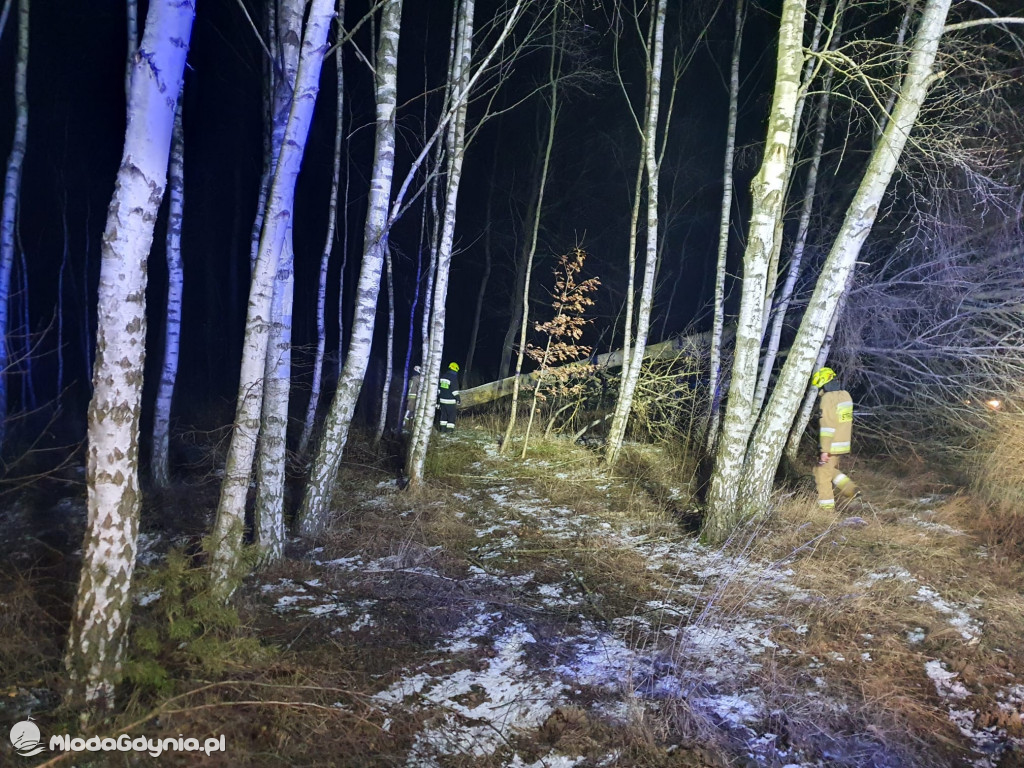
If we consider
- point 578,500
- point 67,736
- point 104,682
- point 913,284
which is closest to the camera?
point 67,736

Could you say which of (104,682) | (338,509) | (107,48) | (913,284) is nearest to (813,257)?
(913,284)

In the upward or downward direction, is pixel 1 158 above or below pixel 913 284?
above

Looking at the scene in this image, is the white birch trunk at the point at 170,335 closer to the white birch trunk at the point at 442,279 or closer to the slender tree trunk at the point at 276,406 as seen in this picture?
the slender tree trunk at the point at 276,406

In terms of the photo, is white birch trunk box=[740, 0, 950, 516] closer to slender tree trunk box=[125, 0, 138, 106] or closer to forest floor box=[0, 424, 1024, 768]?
forest floor box=[0, 424, 1024, 768]

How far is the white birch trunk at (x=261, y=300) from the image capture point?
467 centimetres

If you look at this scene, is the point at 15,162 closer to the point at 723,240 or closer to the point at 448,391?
the point at 448,391

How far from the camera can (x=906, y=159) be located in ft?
28.5

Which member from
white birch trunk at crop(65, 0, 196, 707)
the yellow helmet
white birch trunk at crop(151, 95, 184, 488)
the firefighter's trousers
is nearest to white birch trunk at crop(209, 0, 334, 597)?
white birch trunk at crop(65, 0, 196, 707)

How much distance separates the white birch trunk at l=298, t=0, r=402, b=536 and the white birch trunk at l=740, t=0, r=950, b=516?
4738 mm

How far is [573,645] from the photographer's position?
4484 mm

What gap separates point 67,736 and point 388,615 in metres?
2.22

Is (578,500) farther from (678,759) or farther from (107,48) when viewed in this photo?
(107,48)

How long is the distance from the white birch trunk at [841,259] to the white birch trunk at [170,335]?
25.5 ft

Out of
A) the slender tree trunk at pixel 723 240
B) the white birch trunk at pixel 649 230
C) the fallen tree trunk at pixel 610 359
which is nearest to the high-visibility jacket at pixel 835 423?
the slender tree trunk at pixel 723 240
